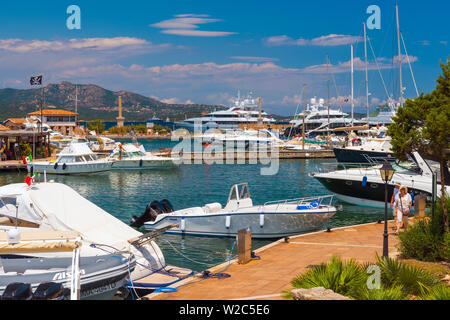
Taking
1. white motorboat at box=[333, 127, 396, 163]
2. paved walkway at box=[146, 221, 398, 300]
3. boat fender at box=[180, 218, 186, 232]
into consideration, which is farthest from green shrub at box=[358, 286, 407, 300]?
white motorboat at box=[333, 127, 396, 163]

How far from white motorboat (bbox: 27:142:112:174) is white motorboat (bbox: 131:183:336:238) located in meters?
28.6

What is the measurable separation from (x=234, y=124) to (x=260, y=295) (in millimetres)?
140545

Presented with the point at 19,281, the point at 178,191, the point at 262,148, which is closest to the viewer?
the point at 19,281

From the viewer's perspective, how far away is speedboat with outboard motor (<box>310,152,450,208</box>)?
25438 millimetres

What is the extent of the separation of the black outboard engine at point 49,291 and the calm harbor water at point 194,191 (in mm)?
7770

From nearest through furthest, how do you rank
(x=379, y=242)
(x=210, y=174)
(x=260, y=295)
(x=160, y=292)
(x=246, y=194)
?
1. (x=260, y=295)
2. (x=160, y=292)
3. (x=379, y=242)
4. (x=246, y=194)
5. (x=210, y=174)

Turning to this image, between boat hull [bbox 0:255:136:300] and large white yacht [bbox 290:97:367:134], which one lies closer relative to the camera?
boat hull [bbox 0:255:136:300]

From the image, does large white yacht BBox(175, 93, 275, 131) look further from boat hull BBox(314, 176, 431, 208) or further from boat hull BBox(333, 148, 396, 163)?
boat hull BBox(314, 176, 431, 208)

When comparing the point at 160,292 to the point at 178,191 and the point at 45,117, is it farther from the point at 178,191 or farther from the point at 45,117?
the point at 45,117

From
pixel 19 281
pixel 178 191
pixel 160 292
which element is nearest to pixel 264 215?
pixel 160 292

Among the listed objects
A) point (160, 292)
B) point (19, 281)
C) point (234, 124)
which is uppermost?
point (234, 124)

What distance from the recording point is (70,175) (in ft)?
157

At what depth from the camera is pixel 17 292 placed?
30.3ft

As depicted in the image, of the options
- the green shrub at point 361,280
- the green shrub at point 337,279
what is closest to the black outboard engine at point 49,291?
the green shrub at point 361,280
